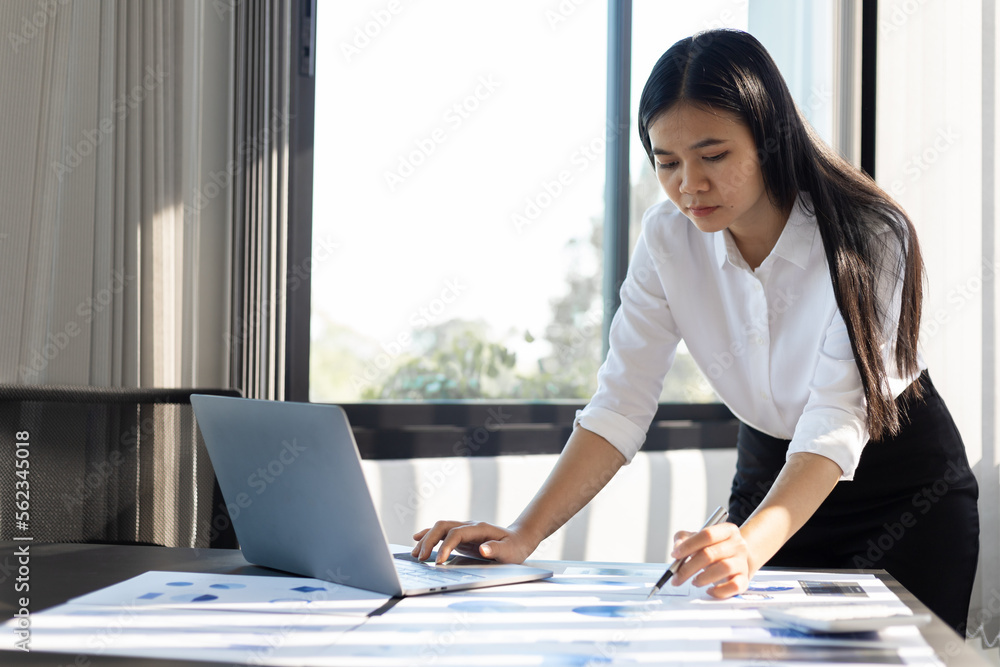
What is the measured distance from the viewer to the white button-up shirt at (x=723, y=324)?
4.50ft

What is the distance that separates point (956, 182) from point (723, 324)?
1.76 metres

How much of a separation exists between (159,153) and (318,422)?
4.35 feet

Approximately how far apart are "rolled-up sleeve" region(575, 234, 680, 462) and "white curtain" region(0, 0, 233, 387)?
104 centimetres

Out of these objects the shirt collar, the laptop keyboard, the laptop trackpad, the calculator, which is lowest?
the laptop trackpad

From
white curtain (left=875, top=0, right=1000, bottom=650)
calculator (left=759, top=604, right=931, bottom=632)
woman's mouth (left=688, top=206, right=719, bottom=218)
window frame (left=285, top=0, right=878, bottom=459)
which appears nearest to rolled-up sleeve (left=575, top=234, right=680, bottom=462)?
woman's mouth (left=688, top=206, right=719, bottom=218)

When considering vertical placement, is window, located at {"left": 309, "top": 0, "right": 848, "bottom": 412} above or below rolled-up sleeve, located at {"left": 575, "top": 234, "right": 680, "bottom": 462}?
above

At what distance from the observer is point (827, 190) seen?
1.34m

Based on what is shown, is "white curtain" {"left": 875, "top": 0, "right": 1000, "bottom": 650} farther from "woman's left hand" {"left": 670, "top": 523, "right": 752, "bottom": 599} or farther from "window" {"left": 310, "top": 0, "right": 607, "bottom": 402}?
"woman's left hand" {"left": 670, "top": 523, "right": 752, "bottom": 599}

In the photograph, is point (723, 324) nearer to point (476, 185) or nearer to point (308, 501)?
point (308, 501)

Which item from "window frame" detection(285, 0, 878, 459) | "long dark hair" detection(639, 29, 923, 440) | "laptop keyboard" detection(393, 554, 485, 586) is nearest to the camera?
"laptop keyboard" detection(393, 554, 485, 586)

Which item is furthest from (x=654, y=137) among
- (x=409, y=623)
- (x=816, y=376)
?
(x=409, y=623)

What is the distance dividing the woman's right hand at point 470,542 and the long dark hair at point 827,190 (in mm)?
536

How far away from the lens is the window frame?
2.18m

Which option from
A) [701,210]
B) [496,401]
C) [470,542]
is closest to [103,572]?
[470,542]
